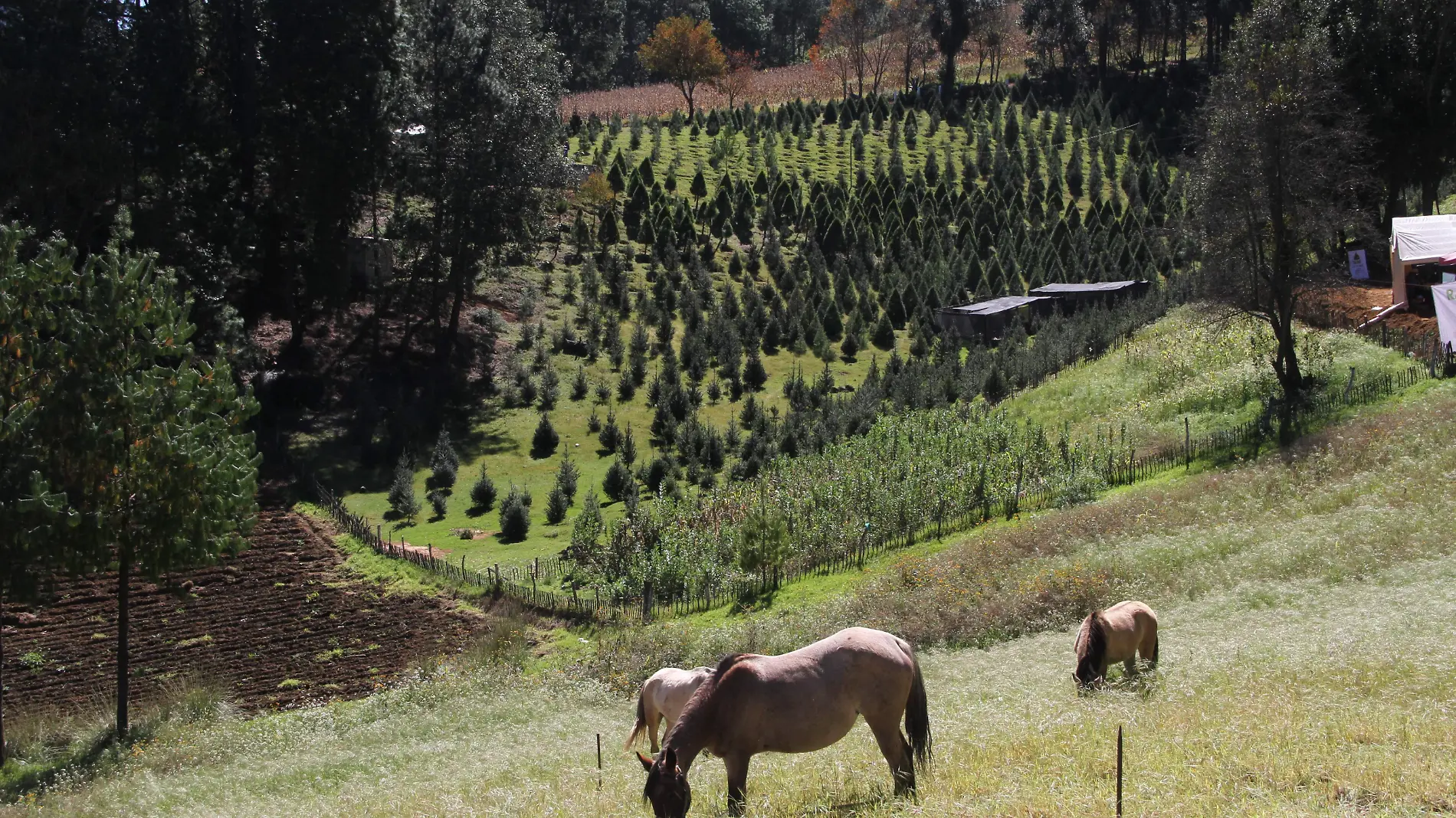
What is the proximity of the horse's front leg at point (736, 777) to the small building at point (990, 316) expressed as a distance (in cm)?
4101

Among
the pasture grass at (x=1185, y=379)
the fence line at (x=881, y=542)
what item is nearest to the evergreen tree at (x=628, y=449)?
the fence line at (x=881, y=542)

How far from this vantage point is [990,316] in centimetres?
5156

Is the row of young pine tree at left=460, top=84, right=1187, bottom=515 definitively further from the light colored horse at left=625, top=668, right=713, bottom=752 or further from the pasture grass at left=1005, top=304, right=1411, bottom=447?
the light colored horse at left=625, top=668, right=713, bottom=752

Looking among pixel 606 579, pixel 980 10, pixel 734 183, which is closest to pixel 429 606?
pixel 606 579

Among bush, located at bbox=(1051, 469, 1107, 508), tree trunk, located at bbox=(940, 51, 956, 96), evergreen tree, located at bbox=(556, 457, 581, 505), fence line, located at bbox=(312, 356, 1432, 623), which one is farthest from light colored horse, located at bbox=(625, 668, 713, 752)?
tree trunk, located at bbox=(940, 51, 956, 96)

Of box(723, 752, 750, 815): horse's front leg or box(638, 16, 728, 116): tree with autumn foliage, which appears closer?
box(723, 752, 750, 815): horse's front leg

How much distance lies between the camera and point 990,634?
20328 millimetres

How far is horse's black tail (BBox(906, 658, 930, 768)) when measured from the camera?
37.8 ft

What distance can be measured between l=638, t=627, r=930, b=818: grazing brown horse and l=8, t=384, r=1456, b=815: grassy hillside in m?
0.59

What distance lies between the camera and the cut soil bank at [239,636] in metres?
23.3

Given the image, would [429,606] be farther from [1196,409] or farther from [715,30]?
[715,30]

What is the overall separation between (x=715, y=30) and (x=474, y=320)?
255ft

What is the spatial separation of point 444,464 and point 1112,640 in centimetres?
2785

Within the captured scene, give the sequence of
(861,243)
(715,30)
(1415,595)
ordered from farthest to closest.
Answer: (715,30), (861,243), (1415,595)
